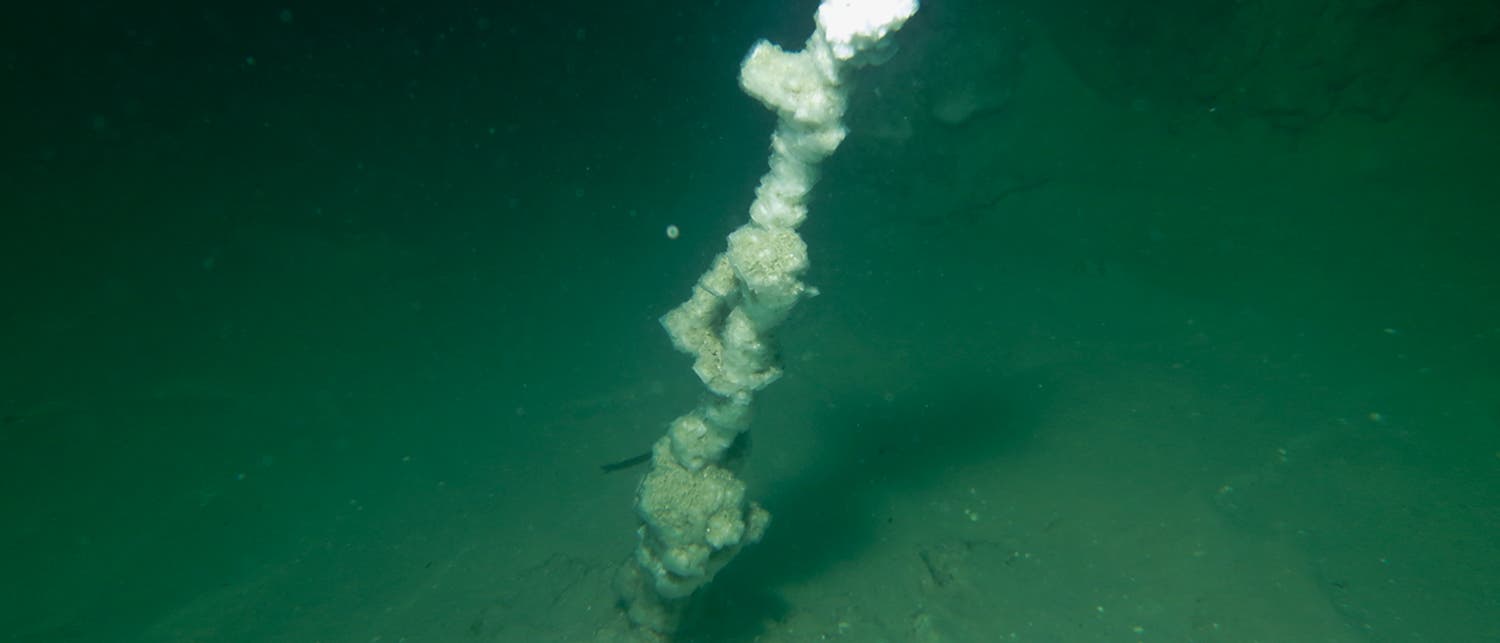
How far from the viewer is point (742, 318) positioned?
3941 millimetres

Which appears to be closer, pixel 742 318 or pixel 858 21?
pixel 858 21

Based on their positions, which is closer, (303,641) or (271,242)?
(303,641)

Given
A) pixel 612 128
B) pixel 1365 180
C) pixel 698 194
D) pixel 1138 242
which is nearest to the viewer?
pixel 1365 180

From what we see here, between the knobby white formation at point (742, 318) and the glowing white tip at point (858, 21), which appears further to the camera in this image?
the knobby white formation at point (742, 318)

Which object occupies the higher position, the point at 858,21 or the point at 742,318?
the point at 858,21

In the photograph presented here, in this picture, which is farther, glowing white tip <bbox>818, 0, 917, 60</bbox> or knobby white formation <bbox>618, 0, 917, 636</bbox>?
knobby white formation <bbox>618, 0, 917, 636</bbox>

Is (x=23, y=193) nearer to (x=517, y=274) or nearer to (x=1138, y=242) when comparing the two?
(x=517, y=274)

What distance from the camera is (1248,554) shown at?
5363 mm

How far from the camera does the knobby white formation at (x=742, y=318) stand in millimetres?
3242

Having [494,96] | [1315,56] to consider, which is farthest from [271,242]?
[1315,56]

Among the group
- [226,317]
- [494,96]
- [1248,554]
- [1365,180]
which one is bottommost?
[1248,554]

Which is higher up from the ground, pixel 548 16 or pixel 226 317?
pixel 548 16

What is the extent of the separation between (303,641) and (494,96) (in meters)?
8.52

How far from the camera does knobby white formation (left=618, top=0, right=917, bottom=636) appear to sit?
128 inches
